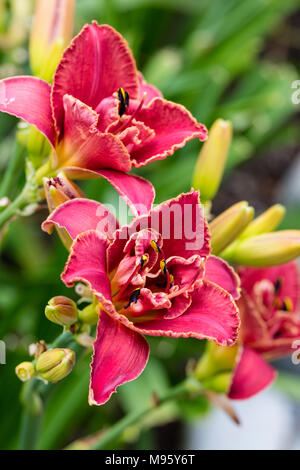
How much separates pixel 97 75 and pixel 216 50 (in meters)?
0.97

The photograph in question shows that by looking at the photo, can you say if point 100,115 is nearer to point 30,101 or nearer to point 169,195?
point 30,101

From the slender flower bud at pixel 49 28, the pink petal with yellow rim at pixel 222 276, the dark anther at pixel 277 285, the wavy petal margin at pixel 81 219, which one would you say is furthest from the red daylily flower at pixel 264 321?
the slender flower bud at pixel 49 28

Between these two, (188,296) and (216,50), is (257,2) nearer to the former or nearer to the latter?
(216,50)

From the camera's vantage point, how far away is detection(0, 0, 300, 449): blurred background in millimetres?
1077

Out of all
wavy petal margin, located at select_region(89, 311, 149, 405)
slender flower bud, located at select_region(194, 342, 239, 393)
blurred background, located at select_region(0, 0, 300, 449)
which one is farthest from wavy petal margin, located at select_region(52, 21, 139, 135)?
blurred background, located at select_region(0, 0, 300, 449)

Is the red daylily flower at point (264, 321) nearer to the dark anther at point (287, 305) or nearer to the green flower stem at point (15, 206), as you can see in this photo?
the dark anther at point (287, 305)

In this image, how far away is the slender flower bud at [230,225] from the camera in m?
0.58

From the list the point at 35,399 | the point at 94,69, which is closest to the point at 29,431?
the point at 35,399

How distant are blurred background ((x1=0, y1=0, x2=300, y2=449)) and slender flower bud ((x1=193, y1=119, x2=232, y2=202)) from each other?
445mm

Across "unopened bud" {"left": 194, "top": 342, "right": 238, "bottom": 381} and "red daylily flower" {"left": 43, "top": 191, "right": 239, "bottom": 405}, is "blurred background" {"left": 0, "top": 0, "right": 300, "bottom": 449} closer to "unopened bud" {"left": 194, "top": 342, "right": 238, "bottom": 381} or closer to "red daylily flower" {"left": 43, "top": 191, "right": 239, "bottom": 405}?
"unopened bud" {"left": 194, "top": 342, "right": 238, "bottom": 381}

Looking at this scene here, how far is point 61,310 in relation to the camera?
0.52m

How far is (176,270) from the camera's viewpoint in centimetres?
54

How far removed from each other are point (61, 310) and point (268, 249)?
23cm
